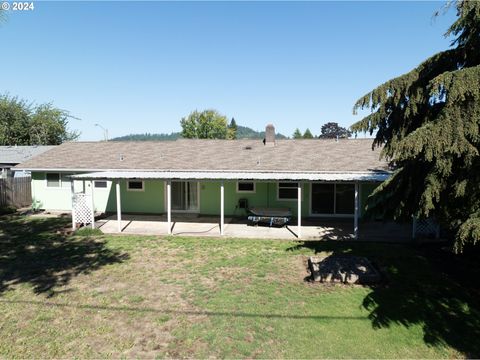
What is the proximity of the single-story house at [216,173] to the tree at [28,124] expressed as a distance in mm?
31355

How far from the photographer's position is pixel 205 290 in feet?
27.4

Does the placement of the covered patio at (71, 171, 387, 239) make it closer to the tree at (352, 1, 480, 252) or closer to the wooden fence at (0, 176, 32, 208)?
the tree at (352, 1, 480, 252)

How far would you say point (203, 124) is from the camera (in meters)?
84.2

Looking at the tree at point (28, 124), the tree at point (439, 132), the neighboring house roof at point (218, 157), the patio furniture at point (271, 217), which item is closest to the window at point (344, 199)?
the neighboring house roof at point (218, 157)

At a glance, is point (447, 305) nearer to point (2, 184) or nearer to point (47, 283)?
point (47, 283)

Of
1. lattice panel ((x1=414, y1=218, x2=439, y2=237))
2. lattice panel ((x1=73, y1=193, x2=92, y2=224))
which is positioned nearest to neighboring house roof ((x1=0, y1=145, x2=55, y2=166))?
lattice panel ((x1=73, y1=193, x2=92, y2=224))

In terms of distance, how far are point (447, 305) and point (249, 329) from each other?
4.56 m

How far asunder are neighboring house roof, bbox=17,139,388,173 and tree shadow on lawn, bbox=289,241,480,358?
6922 mm

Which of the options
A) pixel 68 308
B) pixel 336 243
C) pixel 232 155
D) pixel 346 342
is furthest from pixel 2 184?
pixel 346 342

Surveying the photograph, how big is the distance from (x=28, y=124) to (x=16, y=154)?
66.0ft

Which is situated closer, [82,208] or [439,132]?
[439,132]

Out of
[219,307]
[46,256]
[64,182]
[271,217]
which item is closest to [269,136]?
[271,217]

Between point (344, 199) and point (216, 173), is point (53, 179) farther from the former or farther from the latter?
point (344, 199)

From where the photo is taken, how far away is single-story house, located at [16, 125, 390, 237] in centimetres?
1708
